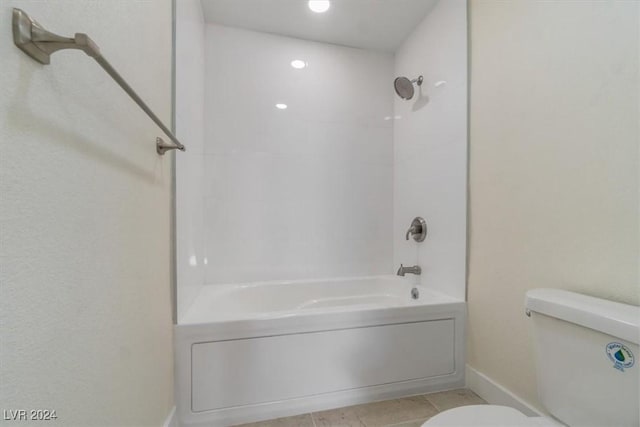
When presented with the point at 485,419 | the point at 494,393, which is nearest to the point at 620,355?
the point at 485,419

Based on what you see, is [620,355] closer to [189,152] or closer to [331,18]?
[189,152]

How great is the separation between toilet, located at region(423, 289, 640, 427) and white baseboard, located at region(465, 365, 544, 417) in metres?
0.41

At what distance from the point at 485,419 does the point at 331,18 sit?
7.61ft

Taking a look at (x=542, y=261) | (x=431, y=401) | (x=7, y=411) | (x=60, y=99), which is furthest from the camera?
(x=431, y=401)

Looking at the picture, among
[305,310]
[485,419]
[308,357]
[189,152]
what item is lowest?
[308,357]

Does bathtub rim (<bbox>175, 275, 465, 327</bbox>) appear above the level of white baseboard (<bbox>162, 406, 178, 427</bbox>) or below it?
above

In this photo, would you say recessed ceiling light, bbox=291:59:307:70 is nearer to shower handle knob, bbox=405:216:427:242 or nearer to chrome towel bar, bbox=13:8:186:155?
shower handle knob, bbox=405:216:427:242

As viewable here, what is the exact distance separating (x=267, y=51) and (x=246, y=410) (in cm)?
233

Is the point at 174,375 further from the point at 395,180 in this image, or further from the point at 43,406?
the point at 395,180

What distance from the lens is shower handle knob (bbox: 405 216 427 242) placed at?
1854mm

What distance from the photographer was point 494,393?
1322mm

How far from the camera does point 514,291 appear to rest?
48.7 inches

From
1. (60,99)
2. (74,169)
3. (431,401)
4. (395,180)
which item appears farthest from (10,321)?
(395,180)

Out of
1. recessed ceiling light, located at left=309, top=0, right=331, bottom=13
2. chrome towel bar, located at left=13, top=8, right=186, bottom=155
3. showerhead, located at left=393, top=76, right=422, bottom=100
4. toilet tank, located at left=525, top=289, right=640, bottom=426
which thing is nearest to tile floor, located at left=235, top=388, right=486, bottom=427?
toilet tank, located at left=525, top=289, right=640, bottom=426
